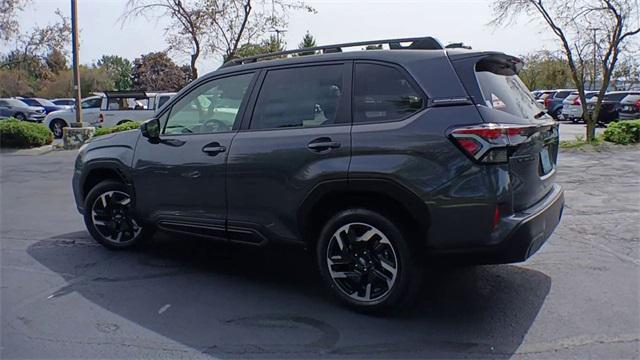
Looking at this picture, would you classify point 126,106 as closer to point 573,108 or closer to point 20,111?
point 20,111

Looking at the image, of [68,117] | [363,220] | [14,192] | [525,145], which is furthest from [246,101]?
[68,117]

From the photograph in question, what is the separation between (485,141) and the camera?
11.4 ft

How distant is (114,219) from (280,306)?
7.83ft

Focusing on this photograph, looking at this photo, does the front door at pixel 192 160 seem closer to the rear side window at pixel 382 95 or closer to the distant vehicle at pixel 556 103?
the rear side window at pixel 382 95

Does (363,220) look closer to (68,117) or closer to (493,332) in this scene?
(493,332)

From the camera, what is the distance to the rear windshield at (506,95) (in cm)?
376

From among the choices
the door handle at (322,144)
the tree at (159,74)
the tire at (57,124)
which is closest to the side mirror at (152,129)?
the door handle at (322,144)

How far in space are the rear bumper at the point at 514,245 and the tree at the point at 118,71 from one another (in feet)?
227

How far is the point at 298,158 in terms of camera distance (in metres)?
4.09

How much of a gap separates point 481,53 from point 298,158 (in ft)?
5.00

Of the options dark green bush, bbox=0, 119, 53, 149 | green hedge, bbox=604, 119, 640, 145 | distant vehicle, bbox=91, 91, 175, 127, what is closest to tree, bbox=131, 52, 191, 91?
distant vehicle, bbox=91, 91, 175, 127

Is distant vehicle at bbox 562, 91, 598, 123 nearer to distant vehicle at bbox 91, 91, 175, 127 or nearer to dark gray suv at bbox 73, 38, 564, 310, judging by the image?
distant vehicle at bbox 91, 91, 175, 127

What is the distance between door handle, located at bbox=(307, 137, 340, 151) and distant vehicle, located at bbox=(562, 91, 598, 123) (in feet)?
80.0

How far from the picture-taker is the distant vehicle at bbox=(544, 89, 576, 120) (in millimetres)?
28469
